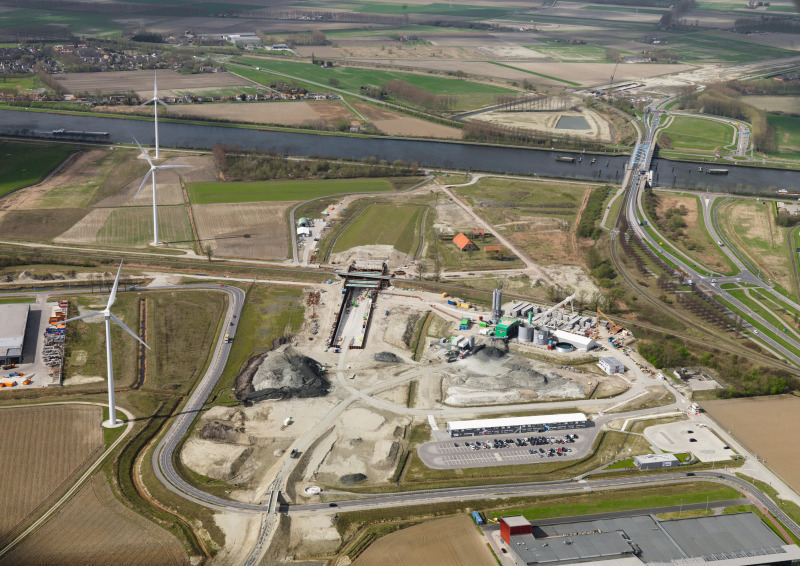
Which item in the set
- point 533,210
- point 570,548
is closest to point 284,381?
point 570,548

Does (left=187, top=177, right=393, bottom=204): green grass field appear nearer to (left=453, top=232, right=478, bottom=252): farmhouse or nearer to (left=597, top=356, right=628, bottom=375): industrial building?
(left=453, top=232, right=478, bottom=252): farmhouse

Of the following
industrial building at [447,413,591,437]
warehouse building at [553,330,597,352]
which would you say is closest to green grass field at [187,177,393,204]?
warehouse building at [553,330,597,352]

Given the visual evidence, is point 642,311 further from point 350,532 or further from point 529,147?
point 529,147

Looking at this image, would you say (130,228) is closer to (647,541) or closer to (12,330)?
(12,330)

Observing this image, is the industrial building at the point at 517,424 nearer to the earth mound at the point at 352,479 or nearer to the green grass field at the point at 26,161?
the earth mound at the point at 352,479

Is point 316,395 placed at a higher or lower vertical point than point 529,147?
lower

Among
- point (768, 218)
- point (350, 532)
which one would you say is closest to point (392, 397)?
point (350, 532)

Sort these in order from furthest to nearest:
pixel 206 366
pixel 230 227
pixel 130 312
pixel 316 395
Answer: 1. pixel 230 227
2. pixel 130 312
3. pixel 206 366
4. pixel 316 395
